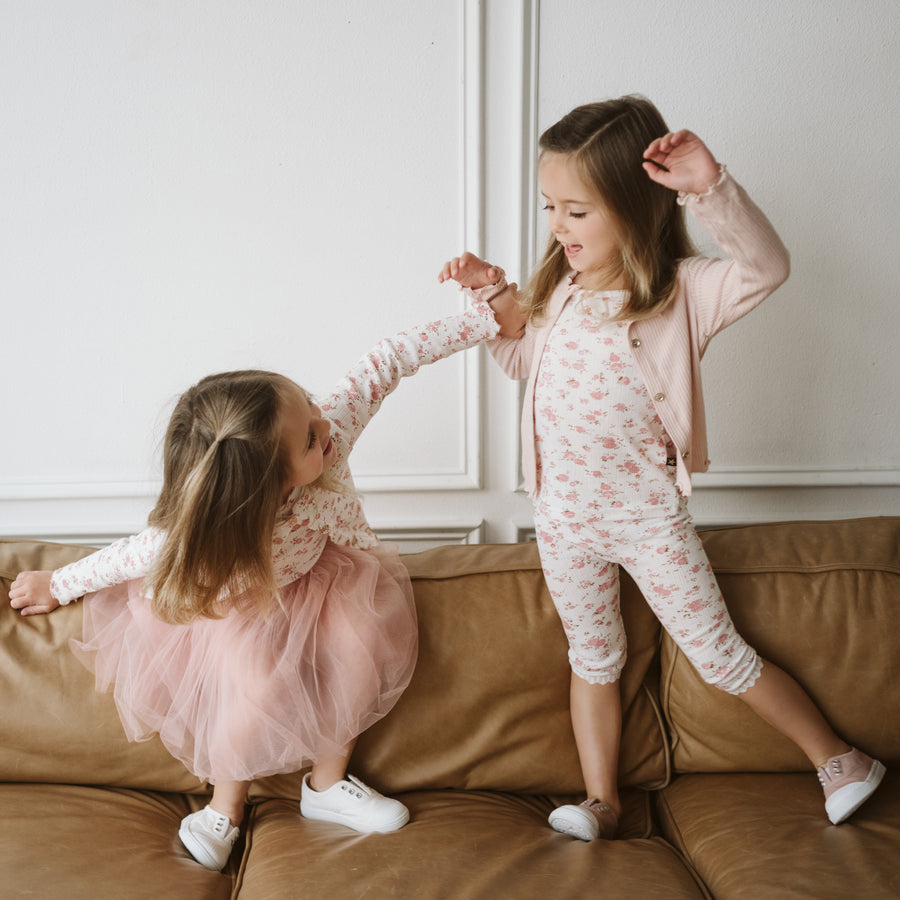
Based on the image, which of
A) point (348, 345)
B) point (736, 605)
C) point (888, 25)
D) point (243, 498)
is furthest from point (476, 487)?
point (888, 25)

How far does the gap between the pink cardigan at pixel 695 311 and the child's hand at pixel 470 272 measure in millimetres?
17

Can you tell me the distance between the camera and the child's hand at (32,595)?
1470 mm

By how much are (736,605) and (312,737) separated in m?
0.77

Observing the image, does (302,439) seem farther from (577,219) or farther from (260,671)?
(577,219)

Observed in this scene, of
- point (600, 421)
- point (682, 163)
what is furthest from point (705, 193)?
point (600, 421)

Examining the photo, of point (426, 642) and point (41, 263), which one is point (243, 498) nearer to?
point (426, 642)

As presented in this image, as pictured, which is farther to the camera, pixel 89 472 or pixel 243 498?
pixel 89 472

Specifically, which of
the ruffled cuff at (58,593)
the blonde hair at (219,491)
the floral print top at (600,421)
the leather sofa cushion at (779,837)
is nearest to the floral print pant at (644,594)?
the floral print top at (600,421)

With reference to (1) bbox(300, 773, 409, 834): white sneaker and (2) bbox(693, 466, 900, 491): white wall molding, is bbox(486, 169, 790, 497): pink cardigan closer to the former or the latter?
(2) bbox(693, 466, 900, 491): white wall molding

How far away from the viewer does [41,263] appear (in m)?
1.68

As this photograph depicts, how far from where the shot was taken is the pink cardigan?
1.18 m

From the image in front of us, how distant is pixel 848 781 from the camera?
4.53 feet

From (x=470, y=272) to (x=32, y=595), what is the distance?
3.14 feet

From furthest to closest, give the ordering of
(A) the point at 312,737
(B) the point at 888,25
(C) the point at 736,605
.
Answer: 1. (B) the point at 888,25
2. (C) the point at 736,605
3. (A) the point at 312,737
